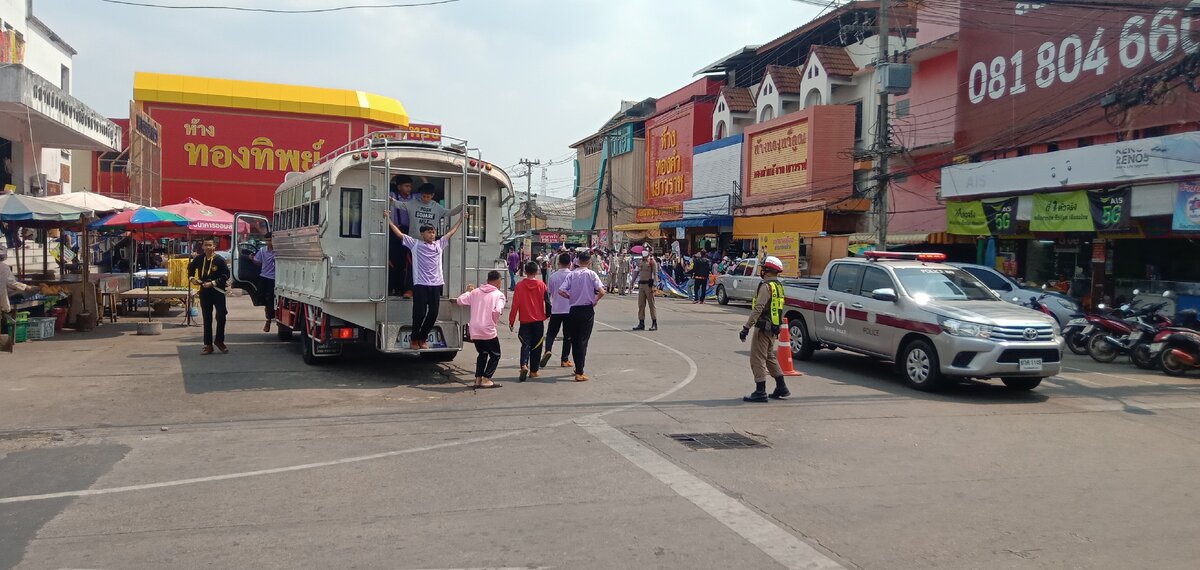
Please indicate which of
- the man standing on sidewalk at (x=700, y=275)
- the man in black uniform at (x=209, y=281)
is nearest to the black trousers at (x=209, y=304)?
the man in black uniform at (x=209, y=281)

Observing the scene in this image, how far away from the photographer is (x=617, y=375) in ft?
40.4

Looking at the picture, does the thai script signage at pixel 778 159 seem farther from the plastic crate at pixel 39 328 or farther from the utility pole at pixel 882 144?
the plastic crate at pixel 39 328

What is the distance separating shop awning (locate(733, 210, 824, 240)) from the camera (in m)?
31.5

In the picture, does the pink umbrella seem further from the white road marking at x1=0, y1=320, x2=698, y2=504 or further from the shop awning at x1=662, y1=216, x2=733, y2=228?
the shop awning at x1=662, y1=216, x2=733, y2=228

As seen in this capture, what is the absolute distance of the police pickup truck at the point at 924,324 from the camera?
10742 mm

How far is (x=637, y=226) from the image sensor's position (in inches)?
1948

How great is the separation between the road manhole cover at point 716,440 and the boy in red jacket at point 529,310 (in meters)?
3.60

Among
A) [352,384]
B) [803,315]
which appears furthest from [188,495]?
[803,315]

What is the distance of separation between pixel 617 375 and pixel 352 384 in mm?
3600

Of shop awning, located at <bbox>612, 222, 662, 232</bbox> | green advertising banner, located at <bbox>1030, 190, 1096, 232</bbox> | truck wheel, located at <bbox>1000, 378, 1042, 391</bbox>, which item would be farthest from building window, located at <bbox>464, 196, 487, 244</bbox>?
shop awning, located at <bbox>612, 222, 662, 232</bbox>

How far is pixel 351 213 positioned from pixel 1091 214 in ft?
53.8

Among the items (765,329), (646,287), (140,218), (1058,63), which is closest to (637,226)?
(1058,63)

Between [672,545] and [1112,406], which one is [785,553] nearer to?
[672,545]

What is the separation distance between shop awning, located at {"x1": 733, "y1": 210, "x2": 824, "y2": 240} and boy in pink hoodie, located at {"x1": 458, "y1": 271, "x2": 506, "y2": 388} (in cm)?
2194
